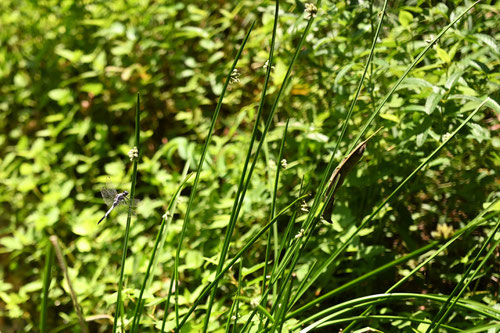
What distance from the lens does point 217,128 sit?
2170 mm

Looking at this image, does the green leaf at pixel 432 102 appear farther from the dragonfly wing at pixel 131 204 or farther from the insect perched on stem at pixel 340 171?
the dragonfly wing at pixel 131 204

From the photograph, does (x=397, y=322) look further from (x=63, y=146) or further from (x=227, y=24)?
(x=63, y=146)

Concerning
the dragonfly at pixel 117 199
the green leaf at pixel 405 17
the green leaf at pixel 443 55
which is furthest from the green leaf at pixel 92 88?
the green leaf at pixel 443 55

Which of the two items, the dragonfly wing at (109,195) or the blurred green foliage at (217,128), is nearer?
the dragonfly wing at (109,195)

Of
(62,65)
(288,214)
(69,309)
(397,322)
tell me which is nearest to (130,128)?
(62,65)

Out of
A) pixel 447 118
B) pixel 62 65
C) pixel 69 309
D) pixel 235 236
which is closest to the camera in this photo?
pixel 447 118

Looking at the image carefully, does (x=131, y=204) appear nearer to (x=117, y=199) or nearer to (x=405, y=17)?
(x=117, y=199)

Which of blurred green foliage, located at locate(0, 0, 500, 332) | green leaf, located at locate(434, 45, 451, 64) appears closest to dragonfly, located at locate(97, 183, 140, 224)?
blurred green foliage, located at locate(0, 0, 500, 332)

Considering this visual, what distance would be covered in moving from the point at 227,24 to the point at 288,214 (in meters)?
0.97

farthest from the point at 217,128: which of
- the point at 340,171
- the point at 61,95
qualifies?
the point at 340,171

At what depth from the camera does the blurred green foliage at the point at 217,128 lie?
51.7 inches

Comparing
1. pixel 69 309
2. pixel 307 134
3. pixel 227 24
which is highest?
pixel 227 24

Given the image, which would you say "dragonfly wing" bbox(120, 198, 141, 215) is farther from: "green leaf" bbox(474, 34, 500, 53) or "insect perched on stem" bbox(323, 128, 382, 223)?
"green leaf" bbox(474, 34, 500, 53)

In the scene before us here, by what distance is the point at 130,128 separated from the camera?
2.31 metres
